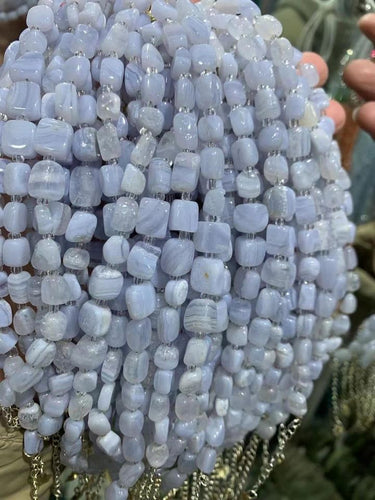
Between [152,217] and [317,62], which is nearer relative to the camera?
[152,217]

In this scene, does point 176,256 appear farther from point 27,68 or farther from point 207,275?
point 27,68

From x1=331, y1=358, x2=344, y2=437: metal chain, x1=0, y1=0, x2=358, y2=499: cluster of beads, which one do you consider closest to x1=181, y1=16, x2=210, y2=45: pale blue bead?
x1=0, y1=0, x2=358, y2=499: cluster of beads

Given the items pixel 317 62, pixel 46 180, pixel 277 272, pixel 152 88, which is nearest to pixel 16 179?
pixel 46 180

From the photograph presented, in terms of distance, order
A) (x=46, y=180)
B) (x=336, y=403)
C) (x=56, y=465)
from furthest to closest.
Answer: (x=336, y=403), (x=56, y=465), (x=46, y=180)

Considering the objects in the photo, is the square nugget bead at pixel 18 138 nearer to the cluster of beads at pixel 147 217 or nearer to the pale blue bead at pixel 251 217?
the cluster of beads at pixel 147 217

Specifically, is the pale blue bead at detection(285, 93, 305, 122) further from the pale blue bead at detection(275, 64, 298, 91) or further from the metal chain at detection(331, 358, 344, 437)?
the metal chain at detection(331, 358, 344, 437)

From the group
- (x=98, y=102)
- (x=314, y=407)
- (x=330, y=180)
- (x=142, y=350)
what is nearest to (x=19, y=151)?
(x=98, y=102)
